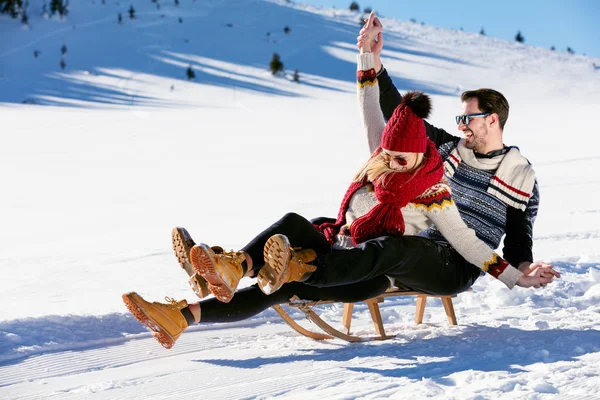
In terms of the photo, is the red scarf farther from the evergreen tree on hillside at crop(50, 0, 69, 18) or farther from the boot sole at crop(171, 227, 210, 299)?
the evergreen tree on hillside at crop(50, 0, 69, 18)

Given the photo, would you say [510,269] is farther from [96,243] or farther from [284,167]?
[284,167]

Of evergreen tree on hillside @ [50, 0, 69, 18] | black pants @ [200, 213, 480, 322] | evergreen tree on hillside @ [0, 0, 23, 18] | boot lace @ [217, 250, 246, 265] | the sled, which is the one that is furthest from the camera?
evergreen tree on hillside @ [50, 0, 69, 18]

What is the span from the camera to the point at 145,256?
5.16m

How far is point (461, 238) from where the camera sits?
9.84 ft

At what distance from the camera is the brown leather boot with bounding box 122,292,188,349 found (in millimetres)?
2605

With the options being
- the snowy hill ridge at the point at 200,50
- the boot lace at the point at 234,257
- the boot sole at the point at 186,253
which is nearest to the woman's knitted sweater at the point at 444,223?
the boot lace at the point at 234,257

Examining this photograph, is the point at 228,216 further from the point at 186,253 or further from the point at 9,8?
the point at 9,8

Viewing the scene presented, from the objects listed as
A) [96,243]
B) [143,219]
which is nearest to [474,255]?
[96,243]

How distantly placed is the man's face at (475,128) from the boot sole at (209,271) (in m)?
1.32

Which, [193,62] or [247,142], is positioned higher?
[193,62]

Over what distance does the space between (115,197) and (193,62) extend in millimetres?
16308

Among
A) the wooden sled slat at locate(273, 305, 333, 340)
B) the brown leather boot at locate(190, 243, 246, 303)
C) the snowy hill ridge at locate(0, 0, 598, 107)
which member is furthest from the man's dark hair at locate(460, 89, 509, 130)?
the snowy hill ridge at locate(0, 0, 598, 107)

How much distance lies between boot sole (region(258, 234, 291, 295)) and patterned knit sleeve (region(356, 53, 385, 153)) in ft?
3.00

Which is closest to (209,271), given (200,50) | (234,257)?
(234,257)
